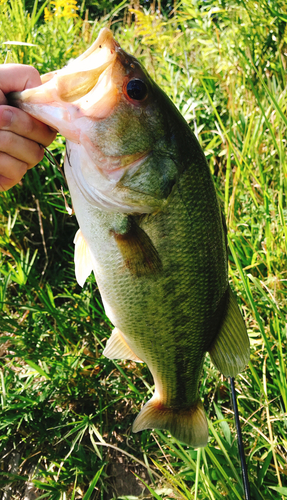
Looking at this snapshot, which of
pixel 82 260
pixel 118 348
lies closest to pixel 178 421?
pixel 118 348

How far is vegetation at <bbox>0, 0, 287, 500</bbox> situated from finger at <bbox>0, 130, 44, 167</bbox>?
85 centimetres

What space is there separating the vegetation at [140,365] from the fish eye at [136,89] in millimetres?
727

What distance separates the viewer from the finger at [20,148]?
1230mm

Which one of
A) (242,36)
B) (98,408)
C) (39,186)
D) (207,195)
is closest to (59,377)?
(98,408)

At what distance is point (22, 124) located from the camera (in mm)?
Answer: 1189

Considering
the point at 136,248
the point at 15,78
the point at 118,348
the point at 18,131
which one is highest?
the point at 15,78

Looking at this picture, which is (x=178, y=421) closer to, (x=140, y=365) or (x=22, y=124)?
(x=140, y=365)

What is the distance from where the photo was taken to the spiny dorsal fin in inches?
47.4

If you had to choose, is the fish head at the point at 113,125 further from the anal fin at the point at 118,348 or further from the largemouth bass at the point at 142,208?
the anal fin at the point at 118,348

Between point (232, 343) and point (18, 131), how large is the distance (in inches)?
40.7

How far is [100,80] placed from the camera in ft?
3.67

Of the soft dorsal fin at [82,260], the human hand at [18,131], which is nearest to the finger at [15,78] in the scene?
the human hand at [18,131]

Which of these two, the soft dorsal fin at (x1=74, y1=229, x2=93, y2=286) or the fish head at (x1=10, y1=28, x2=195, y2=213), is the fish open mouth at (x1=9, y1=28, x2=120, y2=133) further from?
the soft dorsal fin at (x1=74, y1=229, x2=93, y2=286)

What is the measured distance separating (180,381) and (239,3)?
110 inches
